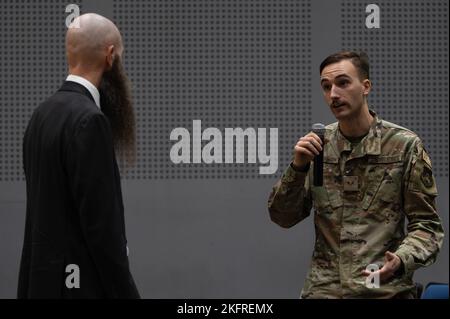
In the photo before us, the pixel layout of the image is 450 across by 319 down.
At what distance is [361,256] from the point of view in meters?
3.34

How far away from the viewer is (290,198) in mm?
3498

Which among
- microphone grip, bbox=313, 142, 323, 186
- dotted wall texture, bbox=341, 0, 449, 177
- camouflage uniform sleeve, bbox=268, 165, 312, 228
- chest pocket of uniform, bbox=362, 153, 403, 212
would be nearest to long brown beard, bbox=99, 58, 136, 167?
camouflage uniform sleeve, bbox=268, 165, 312, 228

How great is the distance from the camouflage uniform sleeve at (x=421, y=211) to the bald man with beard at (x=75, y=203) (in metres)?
1.06

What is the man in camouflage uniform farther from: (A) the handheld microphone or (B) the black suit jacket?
(B) the black suit jacket

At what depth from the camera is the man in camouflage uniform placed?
333 centimetres

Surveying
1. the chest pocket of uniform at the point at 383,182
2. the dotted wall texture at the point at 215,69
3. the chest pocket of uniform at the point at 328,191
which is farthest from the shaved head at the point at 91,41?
the dotted wall texture at the point at 215,69

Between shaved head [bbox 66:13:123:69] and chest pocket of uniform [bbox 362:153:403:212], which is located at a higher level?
shaved head [bbox 66:13:123:69]

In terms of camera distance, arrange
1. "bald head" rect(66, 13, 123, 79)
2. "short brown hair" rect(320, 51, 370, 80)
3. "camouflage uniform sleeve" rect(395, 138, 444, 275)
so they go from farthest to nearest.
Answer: "short brown hair" rect(320, 51, 370, 80) → "camouflage uniform sleeve" rect(395, 138, 444, 275) → "bald head" rect(66, 13, 123, 79)

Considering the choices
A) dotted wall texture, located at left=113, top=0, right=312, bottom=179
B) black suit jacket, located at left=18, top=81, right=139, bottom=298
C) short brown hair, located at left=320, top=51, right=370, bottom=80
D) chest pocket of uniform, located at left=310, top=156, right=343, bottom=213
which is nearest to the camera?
black suit jacket, located at left=18, top=81, right=139, bottom=298

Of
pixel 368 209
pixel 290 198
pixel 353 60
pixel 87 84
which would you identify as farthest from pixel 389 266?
pixel 87 84

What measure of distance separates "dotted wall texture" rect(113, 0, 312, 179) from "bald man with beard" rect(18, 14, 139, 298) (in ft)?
13.8

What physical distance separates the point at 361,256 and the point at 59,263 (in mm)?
1130

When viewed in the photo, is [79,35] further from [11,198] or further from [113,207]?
[11,198]

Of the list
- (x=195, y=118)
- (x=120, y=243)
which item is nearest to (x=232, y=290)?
(x=195, y=118)
